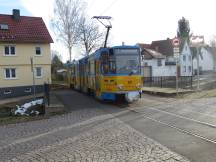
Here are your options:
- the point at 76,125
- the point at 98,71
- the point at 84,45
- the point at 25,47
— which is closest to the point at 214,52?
the point at 84,45

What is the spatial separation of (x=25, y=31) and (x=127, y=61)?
25341 mm

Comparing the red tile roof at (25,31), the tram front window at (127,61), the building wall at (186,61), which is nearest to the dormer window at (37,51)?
the red tile roof at (25,31)

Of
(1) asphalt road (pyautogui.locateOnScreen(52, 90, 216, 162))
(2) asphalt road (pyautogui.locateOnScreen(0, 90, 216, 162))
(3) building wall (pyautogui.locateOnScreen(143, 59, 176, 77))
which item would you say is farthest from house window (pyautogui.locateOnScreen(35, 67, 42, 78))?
(3) building wall (pyautogui.locateOnScreen(143, 59, 176, 77))

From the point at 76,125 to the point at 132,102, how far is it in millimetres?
8043

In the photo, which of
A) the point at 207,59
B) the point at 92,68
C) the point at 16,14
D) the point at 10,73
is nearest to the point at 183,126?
the point at 92,68

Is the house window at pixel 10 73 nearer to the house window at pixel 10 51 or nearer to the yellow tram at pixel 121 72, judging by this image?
the house window at pixel 10 51

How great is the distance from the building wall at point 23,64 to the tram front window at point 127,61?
23.4 m

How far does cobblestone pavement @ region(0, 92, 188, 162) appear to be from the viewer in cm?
828

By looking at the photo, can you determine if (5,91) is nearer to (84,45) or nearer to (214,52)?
(84,45)

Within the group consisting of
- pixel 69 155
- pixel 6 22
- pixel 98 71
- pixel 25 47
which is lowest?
pixel 69 155

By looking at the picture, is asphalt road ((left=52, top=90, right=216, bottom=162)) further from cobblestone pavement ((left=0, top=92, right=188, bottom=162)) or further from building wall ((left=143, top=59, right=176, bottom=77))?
building wall ((left=143, top=59, right=176, bottom=77))

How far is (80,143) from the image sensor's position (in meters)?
9.91

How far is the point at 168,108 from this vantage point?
16797 mm

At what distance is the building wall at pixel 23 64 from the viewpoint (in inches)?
1574
